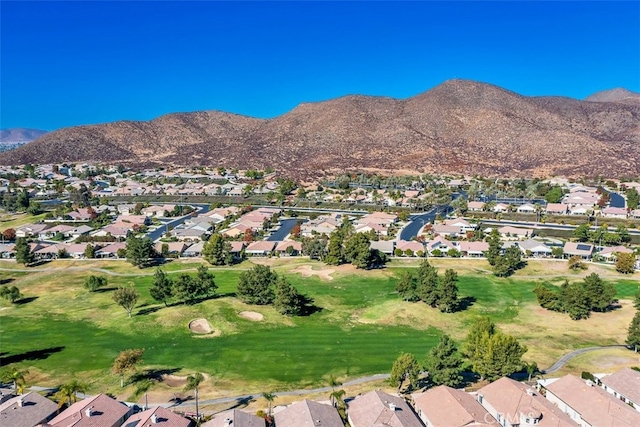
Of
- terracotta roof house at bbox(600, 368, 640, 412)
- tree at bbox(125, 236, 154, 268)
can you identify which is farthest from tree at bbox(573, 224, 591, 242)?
tree at bbox(125, 236, 154, 268)

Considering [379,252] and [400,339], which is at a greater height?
[379,252]

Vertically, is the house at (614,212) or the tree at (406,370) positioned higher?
the house at (614,212)

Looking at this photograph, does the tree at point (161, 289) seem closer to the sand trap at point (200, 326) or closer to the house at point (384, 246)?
the sand trap at point (200, 326)

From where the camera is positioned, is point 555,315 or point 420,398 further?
point 555,315

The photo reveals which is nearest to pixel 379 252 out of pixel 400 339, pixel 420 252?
pixel 420 252

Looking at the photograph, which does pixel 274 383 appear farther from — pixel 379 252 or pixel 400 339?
pixel 379 252

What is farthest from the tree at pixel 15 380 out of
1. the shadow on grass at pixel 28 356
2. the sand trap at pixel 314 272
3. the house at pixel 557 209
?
the house at pixel 557 209
